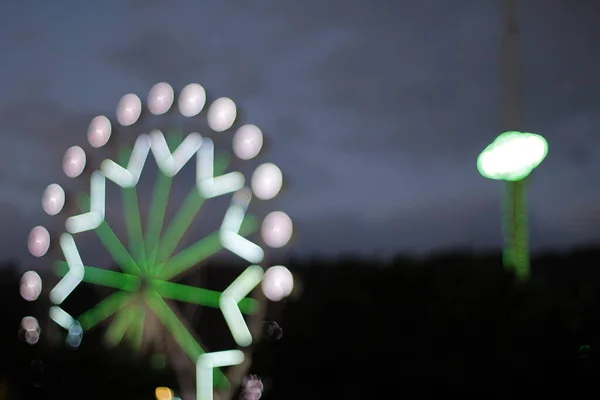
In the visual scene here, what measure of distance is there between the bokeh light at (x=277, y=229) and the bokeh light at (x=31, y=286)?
21.2ft

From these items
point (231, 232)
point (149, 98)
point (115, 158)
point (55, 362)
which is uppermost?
point (149, 98)

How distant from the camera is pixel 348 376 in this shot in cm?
1094

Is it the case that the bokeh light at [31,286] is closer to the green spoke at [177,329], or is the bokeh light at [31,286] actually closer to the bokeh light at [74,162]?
the bokeh light at [74,162]

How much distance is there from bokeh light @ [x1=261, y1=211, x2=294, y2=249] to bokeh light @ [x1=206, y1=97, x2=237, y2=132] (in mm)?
2251

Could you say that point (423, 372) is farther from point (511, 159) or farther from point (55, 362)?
point (511, 159)

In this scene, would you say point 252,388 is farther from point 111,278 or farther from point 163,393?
point 111,278

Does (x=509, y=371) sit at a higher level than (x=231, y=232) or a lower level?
lower

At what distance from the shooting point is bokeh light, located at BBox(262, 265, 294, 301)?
12.4 metres

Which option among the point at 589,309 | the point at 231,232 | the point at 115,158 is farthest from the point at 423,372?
the point at 115,158

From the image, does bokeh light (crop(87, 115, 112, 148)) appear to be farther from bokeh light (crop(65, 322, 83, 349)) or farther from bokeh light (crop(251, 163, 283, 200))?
bokeh light (crop(251, 163, 283, 200))

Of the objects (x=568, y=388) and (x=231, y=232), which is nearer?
(x=568, y=388)

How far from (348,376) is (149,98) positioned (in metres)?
7.08

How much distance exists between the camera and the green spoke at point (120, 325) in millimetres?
15008

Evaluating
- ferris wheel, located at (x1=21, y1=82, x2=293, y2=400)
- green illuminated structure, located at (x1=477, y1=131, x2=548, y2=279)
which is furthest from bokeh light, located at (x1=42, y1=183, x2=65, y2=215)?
green illuminated structure, located at (x1=477, y1=131, x2=548, y2=279)
